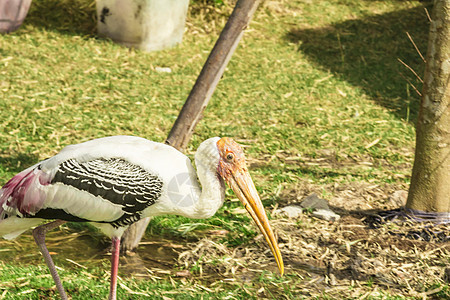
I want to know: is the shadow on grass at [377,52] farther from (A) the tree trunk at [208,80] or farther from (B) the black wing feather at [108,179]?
(B) the black wing feather at [108,179]

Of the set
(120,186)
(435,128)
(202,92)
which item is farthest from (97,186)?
(435,128)

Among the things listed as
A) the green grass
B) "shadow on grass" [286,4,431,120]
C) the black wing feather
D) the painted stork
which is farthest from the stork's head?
"shadow on grass" [286,4,431,120]

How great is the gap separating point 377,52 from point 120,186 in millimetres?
6393

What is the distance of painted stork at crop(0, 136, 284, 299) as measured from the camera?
3.34 m

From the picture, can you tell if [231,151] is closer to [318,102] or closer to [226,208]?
[226,208]

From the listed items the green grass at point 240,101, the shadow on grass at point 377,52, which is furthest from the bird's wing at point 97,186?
the shadow on grass at point 377,52

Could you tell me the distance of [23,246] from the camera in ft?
14.2

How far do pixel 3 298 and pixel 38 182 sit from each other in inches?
27.9

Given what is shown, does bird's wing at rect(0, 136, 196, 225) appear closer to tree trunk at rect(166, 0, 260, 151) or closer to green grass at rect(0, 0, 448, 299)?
green grass at rect(0, 0, 448, 299)

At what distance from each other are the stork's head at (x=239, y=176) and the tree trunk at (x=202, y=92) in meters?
0.97

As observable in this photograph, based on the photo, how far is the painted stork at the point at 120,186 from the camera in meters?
3.34

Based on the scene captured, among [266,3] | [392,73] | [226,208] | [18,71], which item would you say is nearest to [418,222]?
[226,208]

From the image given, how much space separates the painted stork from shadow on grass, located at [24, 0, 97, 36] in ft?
17.6

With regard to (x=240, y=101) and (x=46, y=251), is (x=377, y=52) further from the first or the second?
(x=46, y=251)
